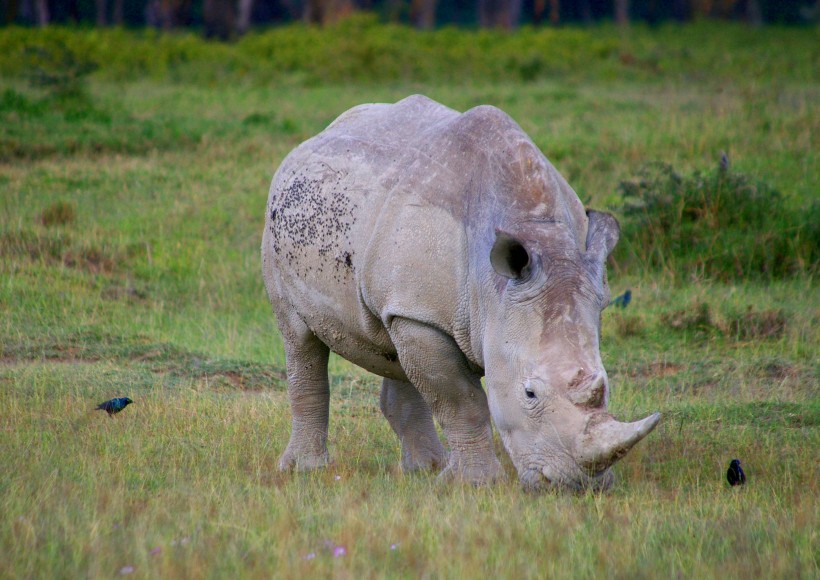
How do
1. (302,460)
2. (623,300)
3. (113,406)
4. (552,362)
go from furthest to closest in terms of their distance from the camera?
(623,300), (113,406), (302,460), (552,362)

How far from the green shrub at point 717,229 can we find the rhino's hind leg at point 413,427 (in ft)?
14.4

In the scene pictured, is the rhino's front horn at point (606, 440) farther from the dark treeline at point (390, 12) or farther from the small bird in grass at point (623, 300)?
the dark treeline at point (390, 12)

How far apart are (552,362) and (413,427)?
6.11ft

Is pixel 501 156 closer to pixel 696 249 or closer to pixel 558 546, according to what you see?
pixel 558 546

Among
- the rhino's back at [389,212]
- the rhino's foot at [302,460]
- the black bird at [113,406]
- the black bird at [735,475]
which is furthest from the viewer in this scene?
the black bird at [113,406]

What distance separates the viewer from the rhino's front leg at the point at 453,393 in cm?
524

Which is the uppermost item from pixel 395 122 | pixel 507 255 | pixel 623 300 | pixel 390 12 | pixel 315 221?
pixel 395 122

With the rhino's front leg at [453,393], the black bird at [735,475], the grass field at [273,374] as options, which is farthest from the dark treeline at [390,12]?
the black bird at [735,475]

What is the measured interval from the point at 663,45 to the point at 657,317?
19117 millimetres

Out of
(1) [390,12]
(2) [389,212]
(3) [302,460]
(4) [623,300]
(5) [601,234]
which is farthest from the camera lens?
(1) [390,12]

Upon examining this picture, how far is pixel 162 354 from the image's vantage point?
8.59 m

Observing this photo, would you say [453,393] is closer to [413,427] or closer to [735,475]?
[413,427]

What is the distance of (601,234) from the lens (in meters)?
5.05

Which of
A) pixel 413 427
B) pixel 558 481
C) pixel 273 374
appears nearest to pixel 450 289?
pixel 558 481
